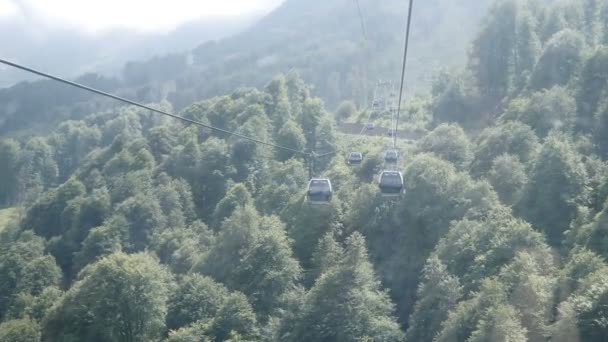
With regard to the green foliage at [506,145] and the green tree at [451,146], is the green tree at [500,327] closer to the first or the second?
the green foliage at [506,145]

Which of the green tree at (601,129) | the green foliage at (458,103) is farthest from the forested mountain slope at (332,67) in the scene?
the green tree at (601,129)

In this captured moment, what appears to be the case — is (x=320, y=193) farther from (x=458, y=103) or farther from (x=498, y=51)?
(x=498, y=51)

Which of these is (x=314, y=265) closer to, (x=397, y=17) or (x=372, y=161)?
(x=372, y=161)

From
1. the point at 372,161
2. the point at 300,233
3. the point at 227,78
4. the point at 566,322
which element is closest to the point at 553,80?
the point at 372,161

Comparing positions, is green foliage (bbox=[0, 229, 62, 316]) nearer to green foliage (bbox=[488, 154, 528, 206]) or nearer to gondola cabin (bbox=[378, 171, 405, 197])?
gondola cabin (bbox=[378, 171, 405, 197])

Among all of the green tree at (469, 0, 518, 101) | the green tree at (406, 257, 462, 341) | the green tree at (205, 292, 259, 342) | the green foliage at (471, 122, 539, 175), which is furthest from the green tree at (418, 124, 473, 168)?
the green tree at (205, 292, 259, 342)

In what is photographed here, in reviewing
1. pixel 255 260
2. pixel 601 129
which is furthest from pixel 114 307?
pixel 601 129
